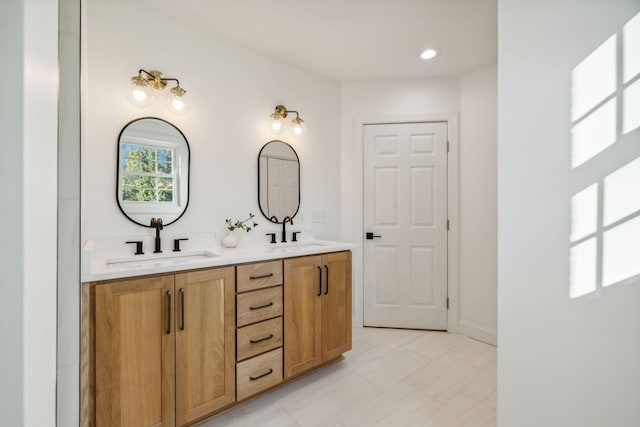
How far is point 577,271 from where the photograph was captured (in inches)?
39.8

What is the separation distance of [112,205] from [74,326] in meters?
1.08

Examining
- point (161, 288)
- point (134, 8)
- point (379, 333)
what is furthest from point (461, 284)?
point (134, 8)

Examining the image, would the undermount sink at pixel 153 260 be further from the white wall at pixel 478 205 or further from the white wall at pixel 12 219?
the white wall at pixel 478 205

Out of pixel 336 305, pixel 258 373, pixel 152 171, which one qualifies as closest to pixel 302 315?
pixel 336 305

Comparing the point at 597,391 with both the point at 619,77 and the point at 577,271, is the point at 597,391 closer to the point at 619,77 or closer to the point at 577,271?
the point at 577,271

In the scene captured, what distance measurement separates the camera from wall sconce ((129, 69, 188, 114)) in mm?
1828

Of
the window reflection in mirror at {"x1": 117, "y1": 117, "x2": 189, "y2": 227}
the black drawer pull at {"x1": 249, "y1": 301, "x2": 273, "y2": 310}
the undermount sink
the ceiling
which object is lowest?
the black drawer pull at {"x1": 249, "y1": 301, "x2": 273, "y2": 310}

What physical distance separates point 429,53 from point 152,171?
8.01 ft

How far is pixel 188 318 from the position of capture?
5.03 ft

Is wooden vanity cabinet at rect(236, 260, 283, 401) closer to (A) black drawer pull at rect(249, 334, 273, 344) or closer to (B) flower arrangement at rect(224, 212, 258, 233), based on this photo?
(A) black drawer pull at rect(249, 334, 273, 344)

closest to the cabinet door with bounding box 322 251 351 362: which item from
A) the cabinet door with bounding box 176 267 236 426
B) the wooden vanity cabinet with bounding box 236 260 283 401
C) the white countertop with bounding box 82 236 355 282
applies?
the white countertop with bounding box 82 236 355 282

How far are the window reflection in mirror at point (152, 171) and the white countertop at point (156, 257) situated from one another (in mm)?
213

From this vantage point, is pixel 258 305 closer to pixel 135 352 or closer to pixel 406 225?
pixel 135 352

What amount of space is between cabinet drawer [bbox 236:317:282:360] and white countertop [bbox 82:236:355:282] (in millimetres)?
421
